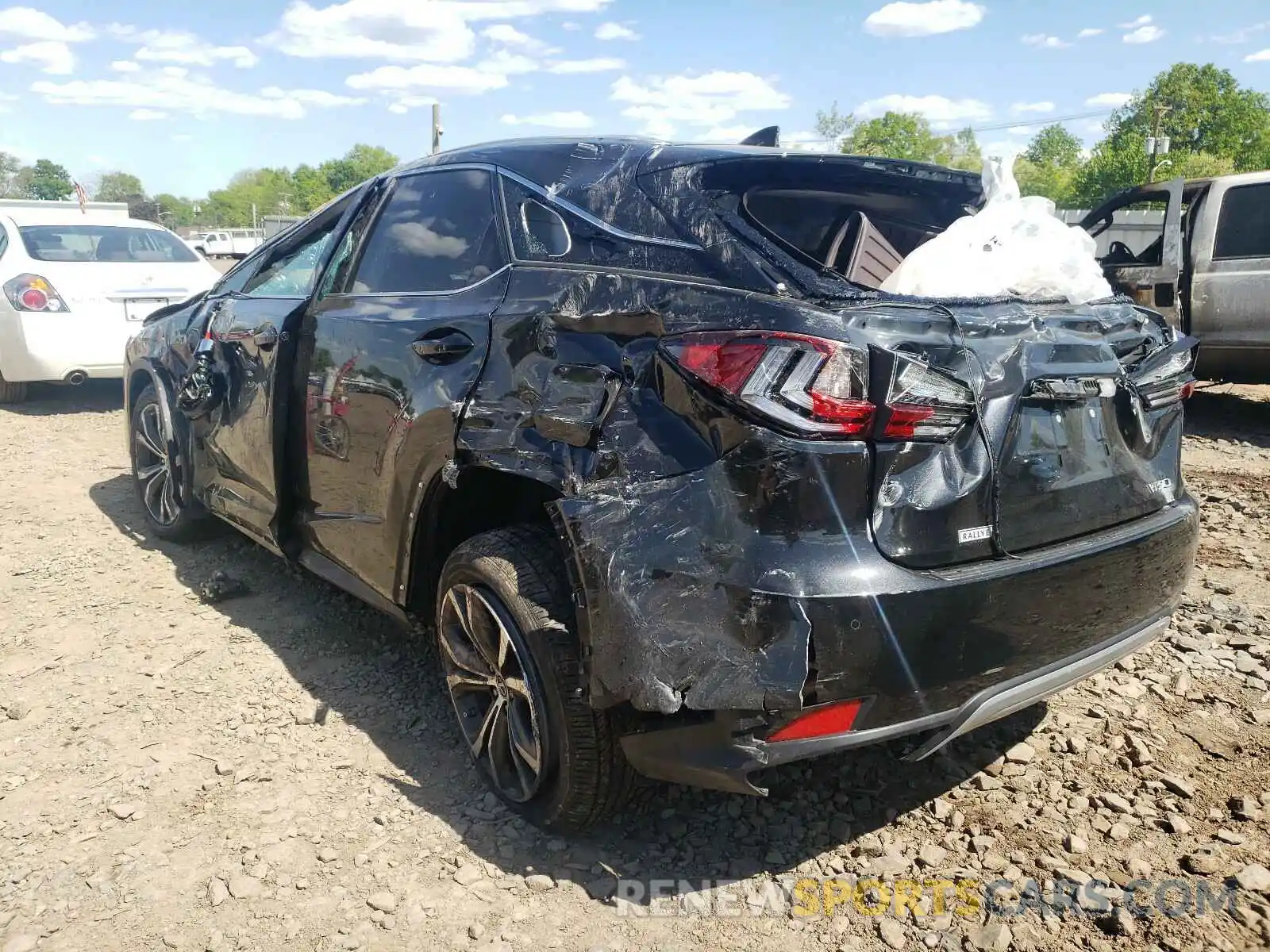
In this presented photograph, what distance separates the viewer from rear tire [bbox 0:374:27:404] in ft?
27.7

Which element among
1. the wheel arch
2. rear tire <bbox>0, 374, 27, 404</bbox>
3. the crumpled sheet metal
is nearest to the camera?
the crumpled sheet metal

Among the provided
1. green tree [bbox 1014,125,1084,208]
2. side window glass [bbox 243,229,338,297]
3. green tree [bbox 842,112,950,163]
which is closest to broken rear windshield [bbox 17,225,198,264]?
side window glass [bbox 243,229,338,297]

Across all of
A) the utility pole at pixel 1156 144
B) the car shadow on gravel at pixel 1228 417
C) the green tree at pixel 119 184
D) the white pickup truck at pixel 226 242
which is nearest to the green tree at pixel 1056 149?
the utility pole at pixel 1156 144

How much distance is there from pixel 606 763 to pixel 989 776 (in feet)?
3.84

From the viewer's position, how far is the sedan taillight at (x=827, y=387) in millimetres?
1865

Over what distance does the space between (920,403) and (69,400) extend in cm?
917

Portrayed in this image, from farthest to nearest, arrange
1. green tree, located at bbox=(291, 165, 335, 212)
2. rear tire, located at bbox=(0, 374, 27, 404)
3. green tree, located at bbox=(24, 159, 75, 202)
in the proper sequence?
green tree, located at bbox=(291, 165, 335, 212)
green tree, located at bbox=(24, 159, 75, 202)
rear tire, located at bbox=(0, 374, 27, 404)

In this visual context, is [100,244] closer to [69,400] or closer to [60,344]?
[60,344]

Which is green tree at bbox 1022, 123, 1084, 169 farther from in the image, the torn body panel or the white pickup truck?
the torn body panel

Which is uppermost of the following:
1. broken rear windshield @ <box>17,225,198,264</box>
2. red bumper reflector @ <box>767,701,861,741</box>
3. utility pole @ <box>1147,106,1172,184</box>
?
utility pole @ <box>1147,106,1172,184</box>

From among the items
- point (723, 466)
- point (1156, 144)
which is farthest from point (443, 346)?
point (1156, 144)

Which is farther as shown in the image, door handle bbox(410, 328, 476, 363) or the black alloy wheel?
door handle bbox(410, 328, 476, 363)

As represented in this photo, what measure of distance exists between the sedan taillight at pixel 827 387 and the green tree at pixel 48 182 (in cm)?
9942

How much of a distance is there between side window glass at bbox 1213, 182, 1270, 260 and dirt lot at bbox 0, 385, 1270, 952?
436cm
